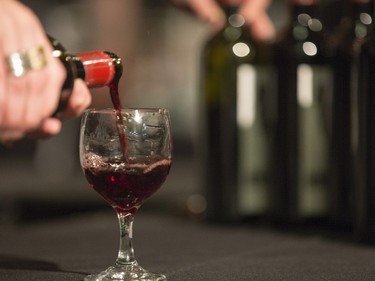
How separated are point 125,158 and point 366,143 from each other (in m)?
0.47

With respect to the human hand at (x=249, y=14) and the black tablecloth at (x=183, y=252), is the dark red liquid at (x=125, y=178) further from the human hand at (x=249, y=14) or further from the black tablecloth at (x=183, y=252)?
the human hand at (x=249, y=14)

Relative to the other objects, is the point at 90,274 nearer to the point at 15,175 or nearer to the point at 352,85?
the point at 352,85

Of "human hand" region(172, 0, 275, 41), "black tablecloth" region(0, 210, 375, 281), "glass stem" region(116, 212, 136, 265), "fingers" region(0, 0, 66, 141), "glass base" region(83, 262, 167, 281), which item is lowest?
"black tablecloth" region(0, 210, 375, 281)

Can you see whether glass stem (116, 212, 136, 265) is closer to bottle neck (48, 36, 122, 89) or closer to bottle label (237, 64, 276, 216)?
bottle neck (48, 36, 122, 89)

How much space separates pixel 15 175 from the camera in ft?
12.1

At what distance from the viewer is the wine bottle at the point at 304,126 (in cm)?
169

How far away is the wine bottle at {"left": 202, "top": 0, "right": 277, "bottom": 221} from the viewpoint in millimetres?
1770

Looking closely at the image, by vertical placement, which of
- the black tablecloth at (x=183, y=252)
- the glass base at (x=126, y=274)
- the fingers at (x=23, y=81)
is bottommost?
the black tablecloth at (x=183, y=252)

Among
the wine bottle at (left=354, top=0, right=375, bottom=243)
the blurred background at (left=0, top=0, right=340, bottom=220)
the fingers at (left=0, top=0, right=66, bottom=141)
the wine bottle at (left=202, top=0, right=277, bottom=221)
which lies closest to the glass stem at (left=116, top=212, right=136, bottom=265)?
the fingers at (left=0, top=0, right=66, bottom=141)

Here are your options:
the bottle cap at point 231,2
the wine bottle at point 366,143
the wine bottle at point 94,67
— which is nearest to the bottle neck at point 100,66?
the wine bottle at point 94,67

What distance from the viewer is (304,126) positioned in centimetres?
169

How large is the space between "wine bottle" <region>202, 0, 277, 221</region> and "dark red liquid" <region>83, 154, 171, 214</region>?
547 mm

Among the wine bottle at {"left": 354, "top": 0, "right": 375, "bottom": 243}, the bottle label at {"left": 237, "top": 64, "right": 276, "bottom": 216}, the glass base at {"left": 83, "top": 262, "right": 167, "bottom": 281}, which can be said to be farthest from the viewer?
the bottle label at {"left": 237, "top": 64, "right": 276, "bottom": 216}

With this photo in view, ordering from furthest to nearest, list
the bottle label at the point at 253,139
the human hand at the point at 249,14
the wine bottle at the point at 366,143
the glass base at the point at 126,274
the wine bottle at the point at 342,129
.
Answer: the human hand at the point at 249,14 < the bottle label at the point at 253,139 < the wine bottle at the point at 342,129 < the wine bottle at the point at 366,143 < the glass base at the point at 126,274
